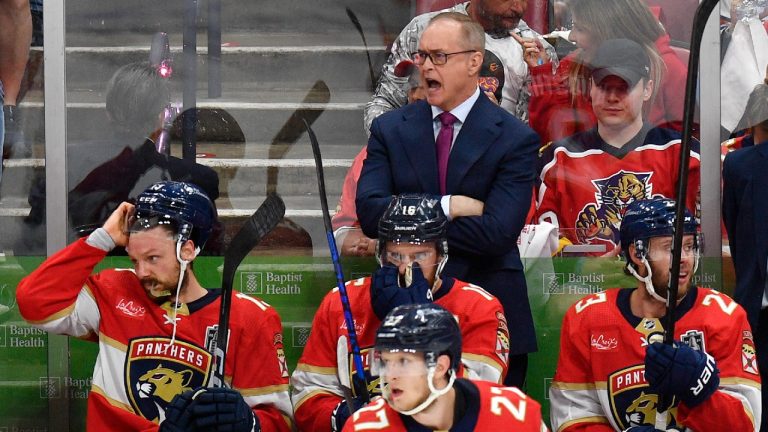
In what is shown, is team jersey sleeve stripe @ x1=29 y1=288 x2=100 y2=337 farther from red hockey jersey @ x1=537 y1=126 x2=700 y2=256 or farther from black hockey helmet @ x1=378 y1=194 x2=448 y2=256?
red hockey jersey @ x1=537 y1=126 x2=700 y2=256

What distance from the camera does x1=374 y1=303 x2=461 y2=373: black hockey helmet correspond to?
3.66 meters

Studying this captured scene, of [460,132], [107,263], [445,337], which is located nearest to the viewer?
[445,337]

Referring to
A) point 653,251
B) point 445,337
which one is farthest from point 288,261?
point 445,337

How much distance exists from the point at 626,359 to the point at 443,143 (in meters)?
0.96

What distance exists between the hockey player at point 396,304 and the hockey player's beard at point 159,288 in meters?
0.46

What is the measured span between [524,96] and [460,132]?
0.66 metres

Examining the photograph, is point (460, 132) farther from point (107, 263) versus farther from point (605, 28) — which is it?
point (107, 263)

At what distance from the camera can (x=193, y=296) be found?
4.64 meters

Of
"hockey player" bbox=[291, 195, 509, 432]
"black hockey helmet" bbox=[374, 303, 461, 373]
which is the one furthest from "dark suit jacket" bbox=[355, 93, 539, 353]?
"black hockey helmet" bbox=[374, 303, 461, 373]

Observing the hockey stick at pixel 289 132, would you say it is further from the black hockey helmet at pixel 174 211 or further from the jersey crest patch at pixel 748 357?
the jersey crest patch at pixel 748 357

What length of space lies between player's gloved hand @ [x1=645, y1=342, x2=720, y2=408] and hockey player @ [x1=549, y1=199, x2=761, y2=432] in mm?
146

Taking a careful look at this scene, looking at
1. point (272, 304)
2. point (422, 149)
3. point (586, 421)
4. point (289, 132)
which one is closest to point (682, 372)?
point (586, 421)

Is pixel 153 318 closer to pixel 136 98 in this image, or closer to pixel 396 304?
pixel 396 304

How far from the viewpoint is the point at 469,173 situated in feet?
15.9
